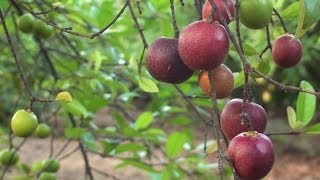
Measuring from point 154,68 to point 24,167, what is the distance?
4.90 feet

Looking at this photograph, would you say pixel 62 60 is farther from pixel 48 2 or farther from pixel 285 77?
pixel 285 77

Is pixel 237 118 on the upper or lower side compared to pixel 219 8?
lower

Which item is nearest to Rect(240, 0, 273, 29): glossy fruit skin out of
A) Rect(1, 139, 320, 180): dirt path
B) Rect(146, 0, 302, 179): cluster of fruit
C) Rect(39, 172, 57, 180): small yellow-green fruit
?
Rect(146, 0, 302, 179): cluster of fruit

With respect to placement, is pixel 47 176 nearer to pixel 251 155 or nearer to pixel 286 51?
pixel 286 51

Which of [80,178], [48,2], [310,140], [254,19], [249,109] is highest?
[254,19]

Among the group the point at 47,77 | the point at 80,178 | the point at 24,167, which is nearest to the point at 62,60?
the point at 47,77

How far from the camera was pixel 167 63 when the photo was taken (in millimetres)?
917

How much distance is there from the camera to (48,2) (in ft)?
7.00

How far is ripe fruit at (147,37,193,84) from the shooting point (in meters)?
0.92

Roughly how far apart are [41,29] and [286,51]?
0.90m

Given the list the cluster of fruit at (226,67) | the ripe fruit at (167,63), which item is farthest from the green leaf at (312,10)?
the ripe fruit at (167,63)

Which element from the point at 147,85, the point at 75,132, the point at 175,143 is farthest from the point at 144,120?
the point at 147,85

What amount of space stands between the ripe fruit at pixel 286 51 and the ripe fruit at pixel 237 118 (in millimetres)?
219

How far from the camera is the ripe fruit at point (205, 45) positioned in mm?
792
